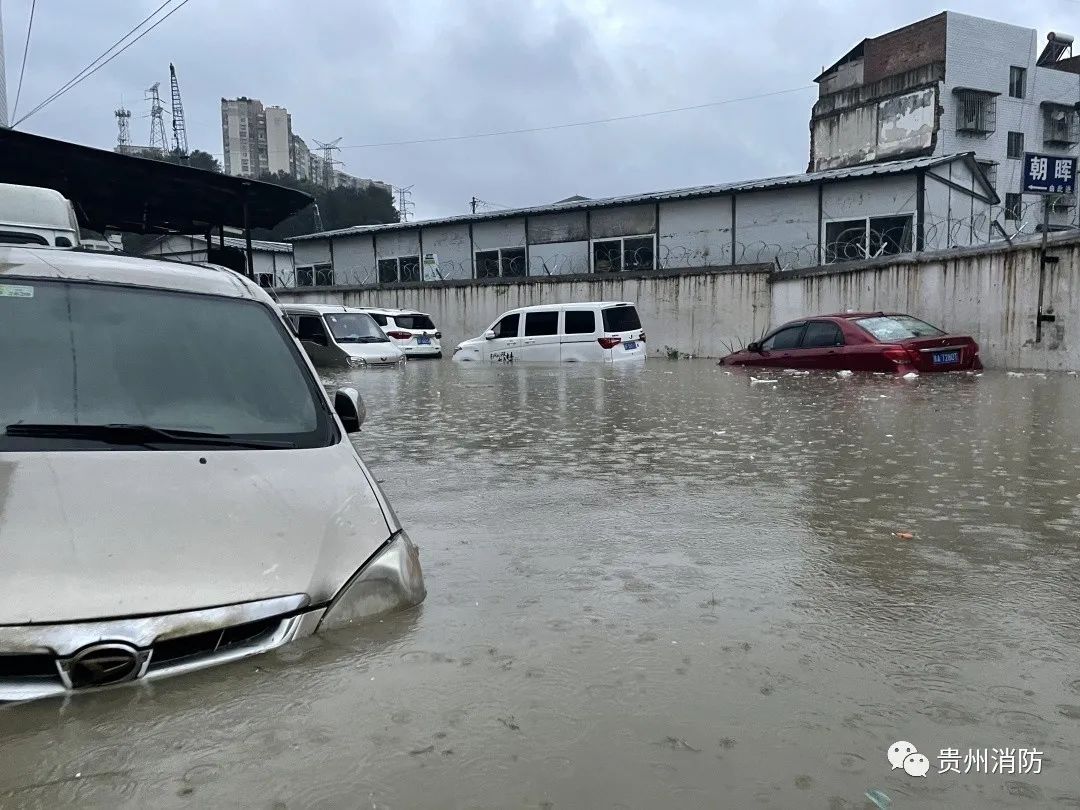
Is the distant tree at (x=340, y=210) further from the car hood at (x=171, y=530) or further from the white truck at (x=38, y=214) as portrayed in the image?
the car hood at (x=171, y=530)

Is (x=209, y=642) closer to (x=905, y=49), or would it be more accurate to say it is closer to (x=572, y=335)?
(x=572, y=335)

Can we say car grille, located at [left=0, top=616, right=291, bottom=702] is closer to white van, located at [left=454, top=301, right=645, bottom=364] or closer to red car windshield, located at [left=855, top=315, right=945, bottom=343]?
red car windshield, located at [left=855, top=315, right=945, bottom=343]

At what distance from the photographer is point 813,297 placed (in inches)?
792

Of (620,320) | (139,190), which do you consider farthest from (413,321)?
(139,190)

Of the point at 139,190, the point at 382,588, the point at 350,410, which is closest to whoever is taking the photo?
the point at 382,588

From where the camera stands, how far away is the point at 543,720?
2344mm

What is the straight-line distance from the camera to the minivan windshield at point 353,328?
1838 centimetres

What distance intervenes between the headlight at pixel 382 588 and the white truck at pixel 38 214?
14.8ft

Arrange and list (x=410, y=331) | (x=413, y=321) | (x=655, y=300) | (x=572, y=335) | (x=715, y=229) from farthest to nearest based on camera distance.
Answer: (x=715, y=229) → (x=655, y=300) → (x=413, y=321) → (x=410, y=331) → (x=572, y=335)

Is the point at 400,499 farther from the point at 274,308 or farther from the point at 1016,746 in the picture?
the point at 1016,746

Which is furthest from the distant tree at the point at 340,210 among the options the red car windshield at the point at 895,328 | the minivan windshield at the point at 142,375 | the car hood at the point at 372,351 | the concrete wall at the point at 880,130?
the minivan windshield at the point at 142,375

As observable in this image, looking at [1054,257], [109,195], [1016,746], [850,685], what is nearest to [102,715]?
[850,685]

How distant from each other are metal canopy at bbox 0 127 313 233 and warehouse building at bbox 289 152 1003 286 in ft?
43.1

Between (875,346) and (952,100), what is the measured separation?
35187mm
